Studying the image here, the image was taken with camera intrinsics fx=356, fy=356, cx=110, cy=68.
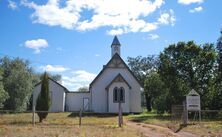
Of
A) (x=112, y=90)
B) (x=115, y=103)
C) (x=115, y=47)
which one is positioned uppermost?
(x=115, y=47)

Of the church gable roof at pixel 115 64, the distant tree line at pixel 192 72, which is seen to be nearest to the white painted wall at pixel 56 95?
the church gable roof at pixel 115 64

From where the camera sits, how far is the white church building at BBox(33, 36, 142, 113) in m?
46.8

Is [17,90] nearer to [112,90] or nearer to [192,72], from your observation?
[112,90]

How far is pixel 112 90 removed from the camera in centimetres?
4666

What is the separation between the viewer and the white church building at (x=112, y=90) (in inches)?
1841

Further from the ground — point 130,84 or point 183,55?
point 183,55

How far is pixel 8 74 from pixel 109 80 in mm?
23151

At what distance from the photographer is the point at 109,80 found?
49.1 metres

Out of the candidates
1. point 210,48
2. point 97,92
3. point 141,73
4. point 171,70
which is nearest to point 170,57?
point 171,70

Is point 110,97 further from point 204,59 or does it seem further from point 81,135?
point 81,135

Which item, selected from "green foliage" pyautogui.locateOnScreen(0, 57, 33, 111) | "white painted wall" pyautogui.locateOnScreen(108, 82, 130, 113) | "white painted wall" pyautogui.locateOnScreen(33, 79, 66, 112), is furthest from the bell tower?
"green foliage" pyautogui.locateOnScreen(0, 57, 33, 111)

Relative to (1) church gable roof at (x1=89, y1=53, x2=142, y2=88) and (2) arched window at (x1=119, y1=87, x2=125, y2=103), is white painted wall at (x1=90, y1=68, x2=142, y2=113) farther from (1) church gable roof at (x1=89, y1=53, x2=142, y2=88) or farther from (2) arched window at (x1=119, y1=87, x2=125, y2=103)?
(2) arched window at (x1=119, y1=87, x2=125, y2=103)

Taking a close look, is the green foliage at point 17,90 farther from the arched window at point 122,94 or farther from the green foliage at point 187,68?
the green foliage at point 187,68

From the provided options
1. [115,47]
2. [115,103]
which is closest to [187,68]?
[115,103]
